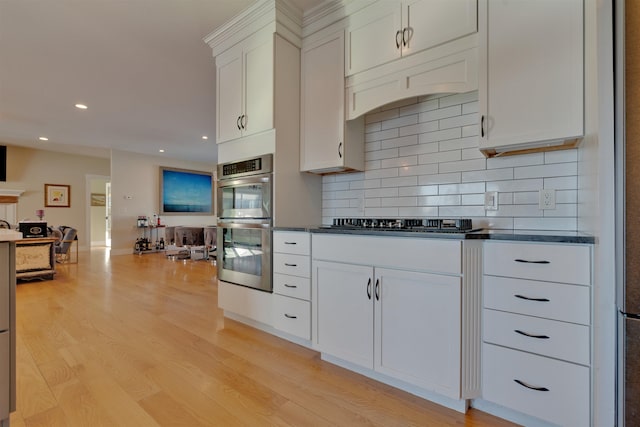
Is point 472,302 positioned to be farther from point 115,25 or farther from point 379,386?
point 115,25

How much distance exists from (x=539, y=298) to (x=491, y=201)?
74 cm

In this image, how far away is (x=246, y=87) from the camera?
2.57 m

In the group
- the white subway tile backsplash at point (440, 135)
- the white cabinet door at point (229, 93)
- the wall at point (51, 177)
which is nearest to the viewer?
the white subway tile backsplash at point (440, 135)

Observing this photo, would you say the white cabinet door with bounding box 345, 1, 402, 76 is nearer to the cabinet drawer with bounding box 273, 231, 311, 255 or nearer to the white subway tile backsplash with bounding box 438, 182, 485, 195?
the white subway tile backsplash with bounding box 438, 182, 485, 195

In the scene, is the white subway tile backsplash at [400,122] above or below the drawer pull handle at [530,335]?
above

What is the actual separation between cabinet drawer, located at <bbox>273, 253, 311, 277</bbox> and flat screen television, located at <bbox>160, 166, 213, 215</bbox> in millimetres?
7168

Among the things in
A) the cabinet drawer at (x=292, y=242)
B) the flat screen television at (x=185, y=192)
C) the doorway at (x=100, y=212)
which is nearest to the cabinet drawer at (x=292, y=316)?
the cabinet drawer at (x=292, y=242)

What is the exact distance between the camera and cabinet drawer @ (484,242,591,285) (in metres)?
1.26

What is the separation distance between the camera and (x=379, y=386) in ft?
5.67

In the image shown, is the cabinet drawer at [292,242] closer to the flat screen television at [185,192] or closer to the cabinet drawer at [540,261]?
the cabinet drawer at [540,261]

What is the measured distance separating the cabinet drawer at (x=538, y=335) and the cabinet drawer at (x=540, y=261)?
19 cm

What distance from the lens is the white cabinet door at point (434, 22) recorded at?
171cm

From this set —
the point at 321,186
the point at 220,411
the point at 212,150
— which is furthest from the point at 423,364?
the point at 212,150

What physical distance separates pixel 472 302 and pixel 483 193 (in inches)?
31.3
